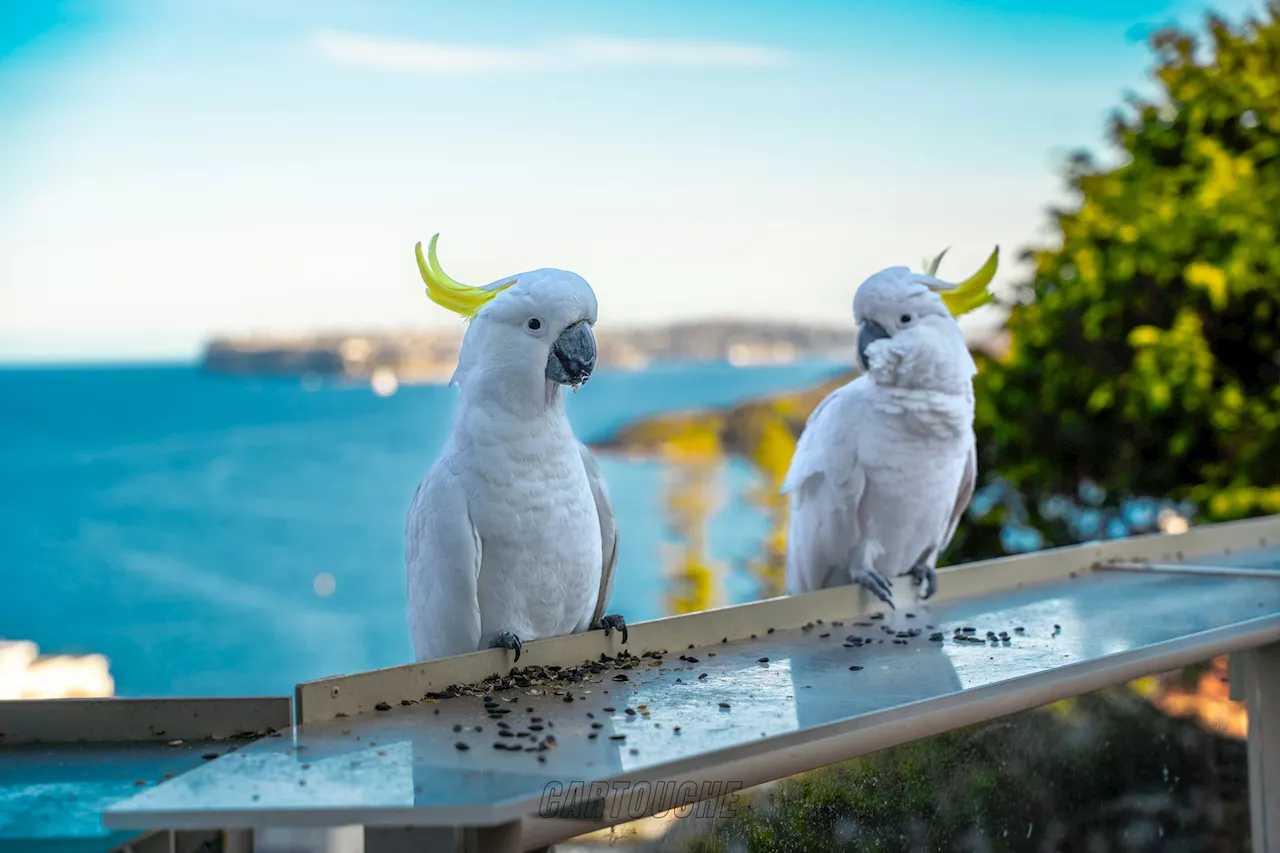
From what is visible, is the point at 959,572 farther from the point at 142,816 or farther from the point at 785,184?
the point at 785,184

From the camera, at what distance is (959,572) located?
282 cm

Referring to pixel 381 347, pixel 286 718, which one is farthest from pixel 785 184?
pixel 286 718

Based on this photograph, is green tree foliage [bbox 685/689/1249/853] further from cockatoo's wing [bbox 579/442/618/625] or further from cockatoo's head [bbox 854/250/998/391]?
cockatoo's head [bbox 854/250/998/391]

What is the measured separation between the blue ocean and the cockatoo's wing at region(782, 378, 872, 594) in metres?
5.61

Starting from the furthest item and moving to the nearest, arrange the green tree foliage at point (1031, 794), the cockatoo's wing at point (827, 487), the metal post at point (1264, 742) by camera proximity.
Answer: the cockatoo's wing at point (827, 487) < the metal post at point (1264, 742) < the green tree foliage at point (1031, 794)

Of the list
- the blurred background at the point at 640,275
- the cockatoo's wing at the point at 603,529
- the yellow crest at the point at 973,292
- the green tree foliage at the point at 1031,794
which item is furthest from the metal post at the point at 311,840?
the yellow crest at the point at 973,292

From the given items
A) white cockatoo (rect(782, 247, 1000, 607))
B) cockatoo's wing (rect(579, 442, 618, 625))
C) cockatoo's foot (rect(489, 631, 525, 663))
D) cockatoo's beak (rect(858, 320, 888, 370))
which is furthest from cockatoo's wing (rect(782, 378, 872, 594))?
cockatoo's foot (rect(489, 631, 525, 663))

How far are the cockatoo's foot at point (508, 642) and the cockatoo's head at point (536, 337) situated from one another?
0.45 metres

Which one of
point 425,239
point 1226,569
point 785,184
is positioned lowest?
point 1226,569

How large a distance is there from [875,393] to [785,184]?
11.4 meters

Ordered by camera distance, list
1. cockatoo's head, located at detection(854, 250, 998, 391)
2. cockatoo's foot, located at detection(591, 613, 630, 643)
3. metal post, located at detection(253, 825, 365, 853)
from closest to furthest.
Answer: metal post, located at detection(253, 825, 365, 853)
cockatoo's foot, located at detection(591, 613, 630, 643)
cockatoo's head, located at detection(854, 250, 998, 391)

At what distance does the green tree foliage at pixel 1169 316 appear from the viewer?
573 cm

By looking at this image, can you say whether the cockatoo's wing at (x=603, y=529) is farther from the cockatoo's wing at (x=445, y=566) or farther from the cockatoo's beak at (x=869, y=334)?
the cockatoo's beak at (x=869, y=334)

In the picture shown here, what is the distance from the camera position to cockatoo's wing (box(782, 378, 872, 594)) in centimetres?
295
